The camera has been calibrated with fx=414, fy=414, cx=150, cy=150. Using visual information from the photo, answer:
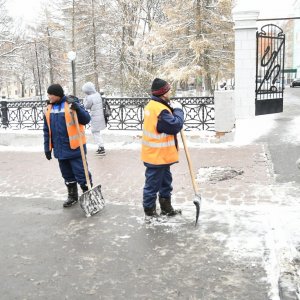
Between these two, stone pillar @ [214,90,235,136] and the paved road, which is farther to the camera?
stone pillar @ [214,90,235,136]

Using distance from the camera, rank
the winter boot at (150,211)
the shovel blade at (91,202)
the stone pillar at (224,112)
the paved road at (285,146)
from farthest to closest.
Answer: the stone pillar at (224,112)
the paved road at (285,146)
the shovel blade at (91,202)
the winter boot at (150,211)

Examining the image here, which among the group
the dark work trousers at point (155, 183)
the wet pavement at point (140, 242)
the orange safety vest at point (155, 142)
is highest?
the orange safety vest at point (155, 142)

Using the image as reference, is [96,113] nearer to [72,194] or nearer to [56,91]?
[72,194]

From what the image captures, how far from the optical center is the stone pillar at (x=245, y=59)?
1216 cm

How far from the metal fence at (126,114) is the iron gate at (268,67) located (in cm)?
223

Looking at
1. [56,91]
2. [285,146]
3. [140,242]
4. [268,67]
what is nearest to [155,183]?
[140,242]

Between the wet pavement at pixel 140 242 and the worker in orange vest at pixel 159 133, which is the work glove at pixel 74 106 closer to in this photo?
the worker in orange vest at pixel 159 133

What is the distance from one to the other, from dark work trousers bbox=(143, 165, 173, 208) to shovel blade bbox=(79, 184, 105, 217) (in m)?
0.77

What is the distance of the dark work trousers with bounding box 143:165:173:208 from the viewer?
15.7 feet

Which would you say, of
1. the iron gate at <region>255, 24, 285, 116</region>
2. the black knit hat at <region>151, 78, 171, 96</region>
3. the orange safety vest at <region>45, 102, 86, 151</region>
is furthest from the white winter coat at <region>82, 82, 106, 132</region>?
the iron gate at <region>255, 24, 285, 116</region>

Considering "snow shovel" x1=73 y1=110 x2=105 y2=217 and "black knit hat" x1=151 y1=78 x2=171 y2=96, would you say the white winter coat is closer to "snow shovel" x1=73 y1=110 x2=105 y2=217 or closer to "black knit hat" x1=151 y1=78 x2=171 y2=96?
"snow shovel" x1=73 y1=110 x2=105 y2=217

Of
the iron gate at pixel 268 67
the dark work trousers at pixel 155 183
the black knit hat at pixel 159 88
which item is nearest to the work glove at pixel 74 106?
the black knit hat at pixel 159 88

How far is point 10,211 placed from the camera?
563 centimetres

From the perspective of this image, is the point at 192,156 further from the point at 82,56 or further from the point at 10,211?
the point at 82,56
